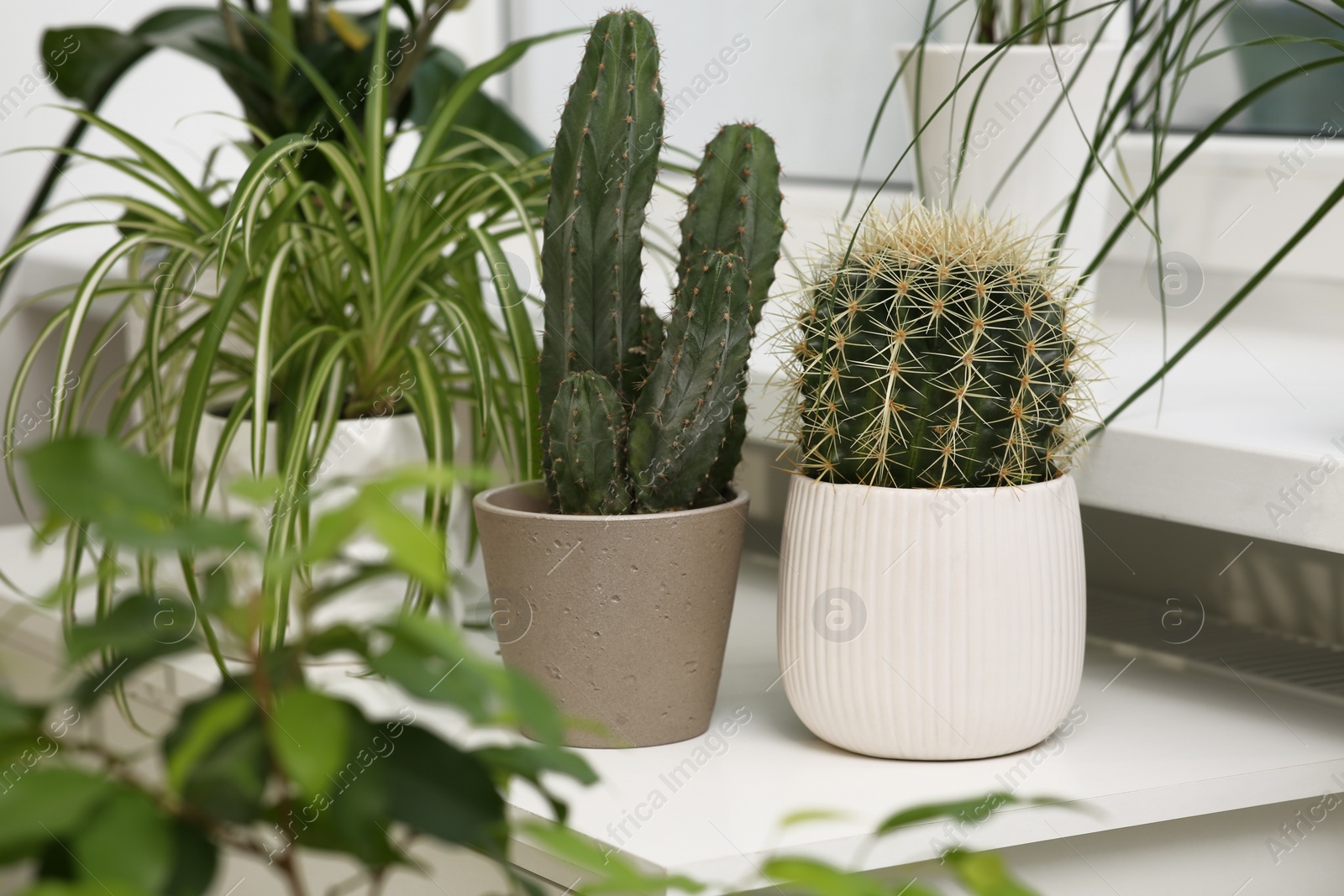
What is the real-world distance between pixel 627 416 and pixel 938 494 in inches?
7.7

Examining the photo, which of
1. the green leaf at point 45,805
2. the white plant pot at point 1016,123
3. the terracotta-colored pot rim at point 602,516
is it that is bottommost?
the terracotta-colored pot rim at point 602,516

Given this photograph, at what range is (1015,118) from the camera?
97cm

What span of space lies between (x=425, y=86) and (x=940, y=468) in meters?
0.85

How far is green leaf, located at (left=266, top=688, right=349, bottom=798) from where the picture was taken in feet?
0.67

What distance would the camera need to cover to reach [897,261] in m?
0.71

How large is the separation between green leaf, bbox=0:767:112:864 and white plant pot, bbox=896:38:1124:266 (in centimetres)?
85

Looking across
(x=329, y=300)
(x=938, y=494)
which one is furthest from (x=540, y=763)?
(x=329, y=300)

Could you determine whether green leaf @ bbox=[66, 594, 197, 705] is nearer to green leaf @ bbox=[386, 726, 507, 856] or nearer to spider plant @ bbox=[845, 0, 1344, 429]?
green leaf @ bbox=[386, 726, 507, 856]

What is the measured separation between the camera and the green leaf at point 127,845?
21cm

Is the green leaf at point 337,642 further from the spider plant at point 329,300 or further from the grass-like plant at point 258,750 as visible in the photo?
the spider plant at point 329,300

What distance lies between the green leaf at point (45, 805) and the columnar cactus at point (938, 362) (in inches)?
20.5

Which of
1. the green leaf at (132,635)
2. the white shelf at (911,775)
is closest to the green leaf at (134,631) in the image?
the green leaf at (132,635)

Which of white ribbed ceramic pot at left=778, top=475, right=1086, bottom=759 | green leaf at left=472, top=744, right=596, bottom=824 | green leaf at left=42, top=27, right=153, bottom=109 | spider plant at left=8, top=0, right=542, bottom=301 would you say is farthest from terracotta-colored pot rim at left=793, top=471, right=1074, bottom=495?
green leaf at left=42, top=27, right=153, bottom=109

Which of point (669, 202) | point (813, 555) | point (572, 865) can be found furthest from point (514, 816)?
point (669, 202)
